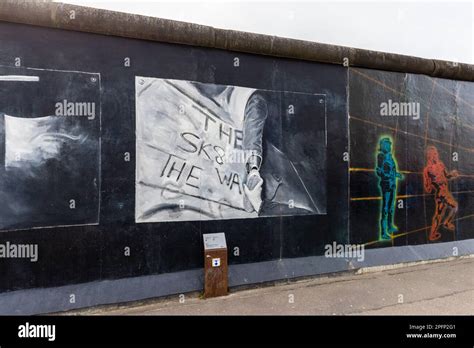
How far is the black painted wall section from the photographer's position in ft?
14.9

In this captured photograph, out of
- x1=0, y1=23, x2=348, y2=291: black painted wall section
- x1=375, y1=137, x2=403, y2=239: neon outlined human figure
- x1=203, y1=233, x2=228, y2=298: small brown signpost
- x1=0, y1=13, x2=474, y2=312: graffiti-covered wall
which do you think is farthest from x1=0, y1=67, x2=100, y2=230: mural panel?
x1=375, y1=137, x2=403, y2=239: neon outlined human figure

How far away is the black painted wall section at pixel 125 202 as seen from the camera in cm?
453

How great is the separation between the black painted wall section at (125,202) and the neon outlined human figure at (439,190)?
10.8 feet

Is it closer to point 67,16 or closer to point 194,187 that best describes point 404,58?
point 194,187

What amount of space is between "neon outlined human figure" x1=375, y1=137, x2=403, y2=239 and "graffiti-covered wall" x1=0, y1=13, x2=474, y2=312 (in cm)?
3

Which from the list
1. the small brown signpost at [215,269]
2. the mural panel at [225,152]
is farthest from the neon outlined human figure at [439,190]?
the small brown signpost at [215,269]

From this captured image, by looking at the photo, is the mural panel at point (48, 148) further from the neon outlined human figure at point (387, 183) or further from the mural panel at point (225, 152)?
the neon outlined human figure at point (387, 183)

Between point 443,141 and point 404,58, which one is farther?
point 443,141

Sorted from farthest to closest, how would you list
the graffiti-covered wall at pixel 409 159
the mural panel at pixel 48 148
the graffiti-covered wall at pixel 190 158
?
the graffiti-covered wall at pixel 409 159 → the graffiti-covered wall at pixel 190 158 → the mural panel at pixel 48 148

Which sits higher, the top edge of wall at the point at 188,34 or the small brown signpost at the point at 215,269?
the top edge of wall at the point at 188,34

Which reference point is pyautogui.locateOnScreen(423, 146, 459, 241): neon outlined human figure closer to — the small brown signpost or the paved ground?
the paved ground

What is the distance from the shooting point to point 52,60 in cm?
461
